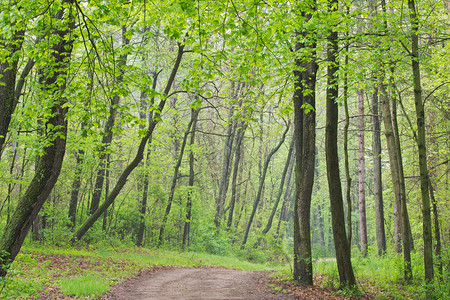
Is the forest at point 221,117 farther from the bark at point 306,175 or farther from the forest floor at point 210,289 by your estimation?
the forest floor at point 210,289

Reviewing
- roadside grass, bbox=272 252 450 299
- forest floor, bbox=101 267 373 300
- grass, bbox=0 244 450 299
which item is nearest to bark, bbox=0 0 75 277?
grass, bbox=0 244 450 299

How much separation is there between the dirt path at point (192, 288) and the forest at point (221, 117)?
0.78 meters

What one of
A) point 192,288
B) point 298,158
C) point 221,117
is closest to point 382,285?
point 298,158

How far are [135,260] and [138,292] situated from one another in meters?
4.91

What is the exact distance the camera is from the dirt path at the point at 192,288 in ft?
25.0

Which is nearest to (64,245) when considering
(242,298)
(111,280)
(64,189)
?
(64,189)

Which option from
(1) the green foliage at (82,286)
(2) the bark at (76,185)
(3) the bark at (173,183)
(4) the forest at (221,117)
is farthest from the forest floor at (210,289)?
(3) the bark at (173,183)

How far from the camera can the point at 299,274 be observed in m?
8.95

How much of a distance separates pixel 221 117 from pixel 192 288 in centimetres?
729

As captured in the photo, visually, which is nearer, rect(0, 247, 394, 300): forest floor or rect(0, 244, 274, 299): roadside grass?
rect(0, 244, 274, 299): roadside grass

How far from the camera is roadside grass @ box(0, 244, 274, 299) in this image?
6.17 meters

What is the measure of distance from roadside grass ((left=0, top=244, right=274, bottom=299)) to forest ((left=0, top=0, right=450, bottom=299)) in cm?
15

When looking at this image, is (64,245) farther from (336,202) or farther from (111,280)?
(336,202)

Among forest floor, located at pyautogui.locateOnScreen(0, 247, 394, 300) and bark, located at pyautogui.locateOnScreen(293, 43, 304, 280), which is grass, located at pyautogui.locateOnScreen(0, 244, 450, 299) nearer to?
forest floor, located at pyautogui.locateOnScreen(0, 247, 394, 300)
